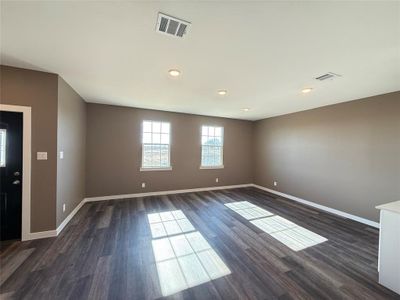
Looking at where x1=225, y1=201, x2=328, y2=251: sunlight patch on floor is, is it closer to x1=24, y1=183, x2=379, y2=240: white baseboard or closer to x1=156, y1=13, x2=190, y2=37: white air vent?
x1=24, y1=183, x2=379, y2=240: white baseboard

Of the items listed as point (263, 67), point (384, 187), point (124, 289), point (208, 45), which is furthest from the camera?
point (384, 187)

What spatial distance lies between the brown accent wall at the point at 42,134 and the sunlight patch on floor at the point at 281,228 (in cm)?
358

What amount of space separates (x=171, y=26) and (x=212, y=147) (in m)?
4.68

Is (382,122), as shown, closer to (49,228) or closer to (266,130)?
(266,130)

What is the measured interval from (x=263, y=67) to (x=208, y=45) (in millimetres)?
926

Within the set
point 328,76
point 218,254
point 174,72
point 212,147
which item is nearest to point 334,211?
point 328,76

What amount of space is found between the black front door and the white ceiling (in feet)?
2.97

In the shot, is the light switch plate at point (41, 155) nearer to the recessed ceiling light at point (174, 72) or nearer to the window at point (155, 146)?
the recessed ceiling light at point (174, 72)

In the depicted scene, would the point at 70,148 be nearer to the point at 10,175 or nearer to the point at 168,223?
the point at 10,175

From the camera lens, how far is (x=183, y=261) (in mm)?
2209

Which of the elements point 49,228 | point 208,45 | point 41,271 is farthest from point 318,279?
point 49,228

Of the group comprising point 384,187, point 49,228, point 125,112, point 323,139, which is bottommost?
point 49,228

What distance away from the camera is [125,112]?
482cm

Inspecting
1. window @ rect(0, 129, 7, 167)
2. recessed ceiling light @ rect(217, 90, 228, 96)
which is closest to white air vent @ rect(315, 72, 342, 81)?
recessed ceiling light @ rect(217, 90, 228, 96)
